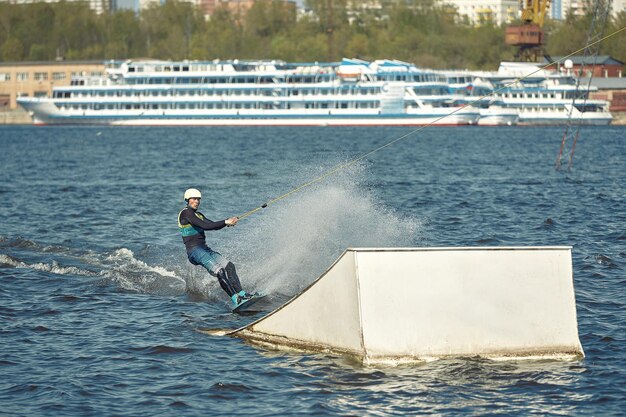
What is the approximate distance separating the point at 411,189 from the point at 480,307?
2931 centimetres

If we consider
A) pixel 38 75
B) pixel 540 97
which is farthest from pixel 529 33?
pixel 38 75

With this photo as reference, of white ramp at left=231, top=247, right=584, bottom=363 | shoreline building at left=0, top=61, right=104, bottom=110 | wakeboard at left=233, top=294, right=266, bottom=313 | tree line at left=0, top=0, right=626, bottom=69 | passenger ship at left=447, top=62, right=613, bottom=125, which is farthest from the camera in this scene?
tree line at left=0, top=0, right=626, bottom=69

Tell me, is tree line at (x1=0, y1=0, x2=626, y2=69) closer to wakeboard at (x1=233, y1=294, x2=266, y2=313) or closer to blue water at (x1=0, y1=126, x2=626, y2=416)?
blue water at (x1=0, y1=126, x2=626, y2=416)

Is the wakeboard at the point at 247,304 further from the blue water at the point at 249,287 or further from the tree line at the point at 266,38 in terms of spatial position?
the tree line at the point at 266,38

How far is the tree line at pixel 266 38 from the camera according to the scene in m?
175

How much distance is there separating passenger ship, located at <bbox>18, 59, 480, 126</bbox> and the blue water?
259 feet

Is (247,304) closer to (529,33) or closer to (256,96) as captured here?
(256,96)

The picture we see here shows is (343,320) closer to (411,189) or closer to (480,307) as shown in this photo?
(480,307)

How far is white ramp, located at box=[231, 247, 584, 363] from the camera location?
13.5 m

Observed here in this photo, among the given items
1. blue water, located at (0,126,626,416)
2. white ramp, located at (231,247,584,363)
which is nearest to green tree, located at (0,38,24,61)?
blue water, located at (0,126,626,416)

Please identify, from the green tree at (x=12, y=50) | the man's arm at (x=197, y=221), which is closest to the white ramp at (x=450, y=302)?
the man's arm at (x=197, y=221)

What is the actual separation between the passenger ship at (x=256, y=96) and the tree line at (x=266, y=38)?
41.9m

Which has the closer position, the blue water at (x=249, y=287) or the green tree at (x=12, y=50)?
the blue water at (x=249, y=287)

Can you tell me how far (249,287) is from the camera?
19703mm
